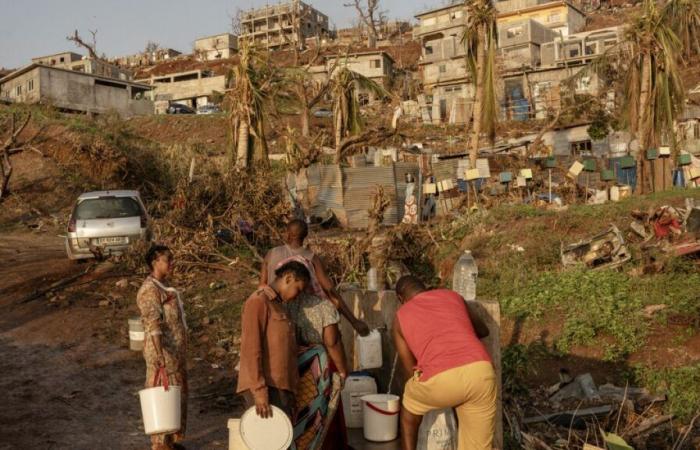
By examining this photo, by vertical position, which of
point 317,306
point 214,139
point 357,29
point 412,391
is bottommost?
point 412,391

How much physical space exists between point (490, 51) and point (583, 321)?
527 inches

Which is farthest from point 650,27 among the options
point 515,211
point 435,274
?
point 435,274

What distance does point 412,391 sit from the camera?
174 inches

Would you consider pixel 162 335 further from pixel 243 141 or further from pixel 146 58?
pixel 146 58

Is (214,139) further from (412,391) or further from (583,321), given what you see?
(412,391)

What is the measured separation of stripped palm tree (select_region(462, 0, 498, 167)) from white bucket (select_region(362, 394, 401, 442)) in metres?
15.8

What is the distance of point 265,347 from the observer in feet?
14.9

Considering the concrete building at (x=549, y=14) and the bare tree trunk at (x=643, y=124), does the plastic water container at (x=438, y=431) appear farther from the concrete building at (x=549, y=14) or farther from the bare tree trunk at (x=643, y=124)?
the concrete building at (x=549, y=14)

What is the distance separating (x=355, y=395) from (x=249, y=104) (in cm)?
1292

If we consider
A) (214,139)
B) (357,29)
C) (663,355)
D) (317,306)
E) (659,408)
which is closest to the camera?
(317,306)

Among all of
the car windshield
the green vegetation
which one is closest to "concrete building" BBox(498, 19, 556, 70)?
the car windshield

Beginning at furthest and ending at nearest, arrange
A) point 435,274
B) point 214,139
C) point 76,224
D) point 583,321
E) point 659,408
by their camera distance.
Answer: point 214,139 < point 76,224 < point 435,274 < point 583,321 < point 659,408

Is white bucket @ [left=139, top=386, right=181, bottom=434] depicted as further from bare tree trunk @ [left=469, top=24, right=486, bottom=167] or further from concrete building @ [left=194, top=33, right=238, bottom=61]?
concrete building @ [left=194, top=33, right=238, bottom=61]

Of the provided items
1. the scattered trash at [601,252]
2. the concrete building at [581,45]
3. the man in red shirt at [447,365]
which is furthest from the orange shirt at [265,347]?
the concrete building at [581,45]
